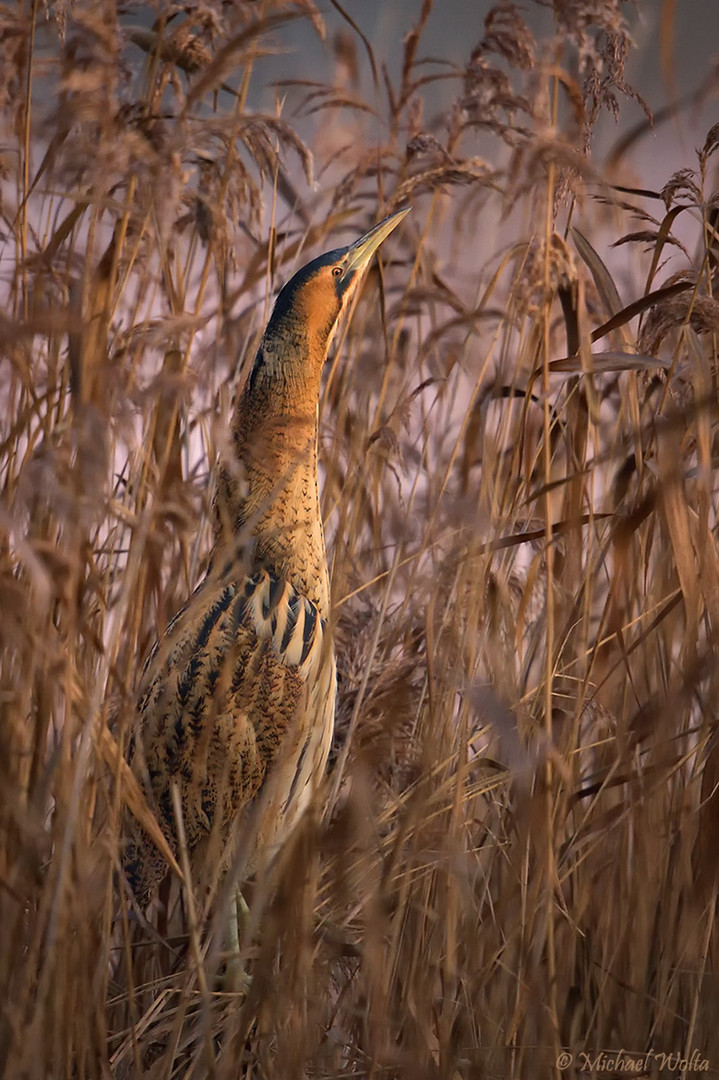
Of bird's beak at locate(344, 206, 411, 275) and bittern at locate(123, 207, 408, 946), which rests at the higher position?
bird's beak at locate(344, 206, 411, 275)

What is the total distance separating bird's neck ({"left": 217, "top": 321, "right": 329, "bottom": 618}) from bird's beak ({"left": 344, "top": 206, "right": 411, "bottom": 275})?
11cm

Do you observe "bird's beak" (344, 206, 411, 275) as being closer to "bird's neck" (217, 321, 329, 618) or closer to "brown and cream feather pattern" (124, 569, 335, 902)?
"bird's neck" (217, 321, 329, 618)

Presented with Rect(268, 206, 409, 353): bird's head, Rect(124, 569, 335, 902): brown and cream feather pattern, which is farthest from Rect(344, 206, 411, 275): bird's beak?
Rect(124, 569, 335, 902): brown and cream feather pattern

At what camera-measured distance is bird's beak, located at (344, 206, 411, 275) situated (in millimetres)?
1208

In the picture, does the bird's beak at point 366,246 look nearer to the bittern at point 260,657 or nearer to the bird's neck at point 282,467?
the bittern at point 260,657

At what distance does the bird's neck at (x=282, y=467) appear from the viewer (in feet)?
3.79

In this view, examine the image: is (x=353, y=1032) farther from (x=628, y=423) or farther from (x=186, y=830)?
(x=628, y=423)

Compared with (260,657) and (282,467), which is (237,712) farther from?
(282,467)

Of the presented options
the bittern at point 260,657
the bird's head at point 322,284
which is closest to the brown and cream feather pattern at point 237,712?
the bittern at point 260,657

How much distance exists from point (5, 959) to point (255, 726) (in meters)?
0.46

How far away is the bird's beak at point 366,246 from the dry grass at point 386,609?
0.04 metres

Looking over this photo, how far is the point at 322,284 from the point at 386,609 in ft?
1.48

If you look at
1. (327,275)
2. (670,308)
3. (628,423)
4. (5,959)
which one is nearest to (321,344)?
(327,275)

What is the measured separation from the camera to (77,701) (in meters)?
0.66
